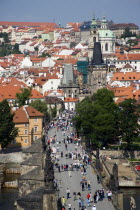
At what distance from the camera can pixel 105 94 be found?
88.8 metres

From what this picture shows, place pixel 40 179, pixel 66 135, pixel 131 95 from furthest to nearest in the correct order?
pixel 131 95 → pixel 66 135 → pixel 40 179

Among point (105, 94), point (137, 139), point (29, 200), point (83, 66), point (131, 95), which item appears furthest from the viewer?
point (83, 66)

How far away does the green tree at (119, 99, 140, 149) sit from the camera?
69.8 metres

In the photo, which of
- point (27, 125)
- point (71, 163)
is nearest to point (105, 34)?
point (27, 125)

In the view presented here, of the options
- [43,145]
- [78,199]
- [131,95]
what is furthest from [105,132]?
[131,95]

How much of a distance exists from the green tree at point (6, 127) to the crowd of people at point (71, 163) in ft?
10.2

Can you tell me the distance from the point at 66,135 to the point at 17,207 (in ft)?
99.1

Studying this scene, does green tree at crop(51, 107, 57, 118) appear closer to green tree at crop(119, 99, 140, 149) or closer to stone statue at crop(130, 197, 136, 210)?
green tree at crop(119, 99, 140, 149)

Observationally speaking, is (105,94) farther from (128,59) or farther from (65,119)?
(128,59)

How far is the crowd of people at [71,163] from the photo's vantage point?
44728mm

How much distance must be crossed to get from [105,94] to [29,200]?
45388 mm

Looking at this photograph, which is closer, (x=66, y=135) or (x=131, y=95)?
(x=66, y=135)

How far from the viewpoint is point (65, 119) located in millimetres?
90812

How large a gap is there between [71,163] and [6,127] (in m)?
11.5
